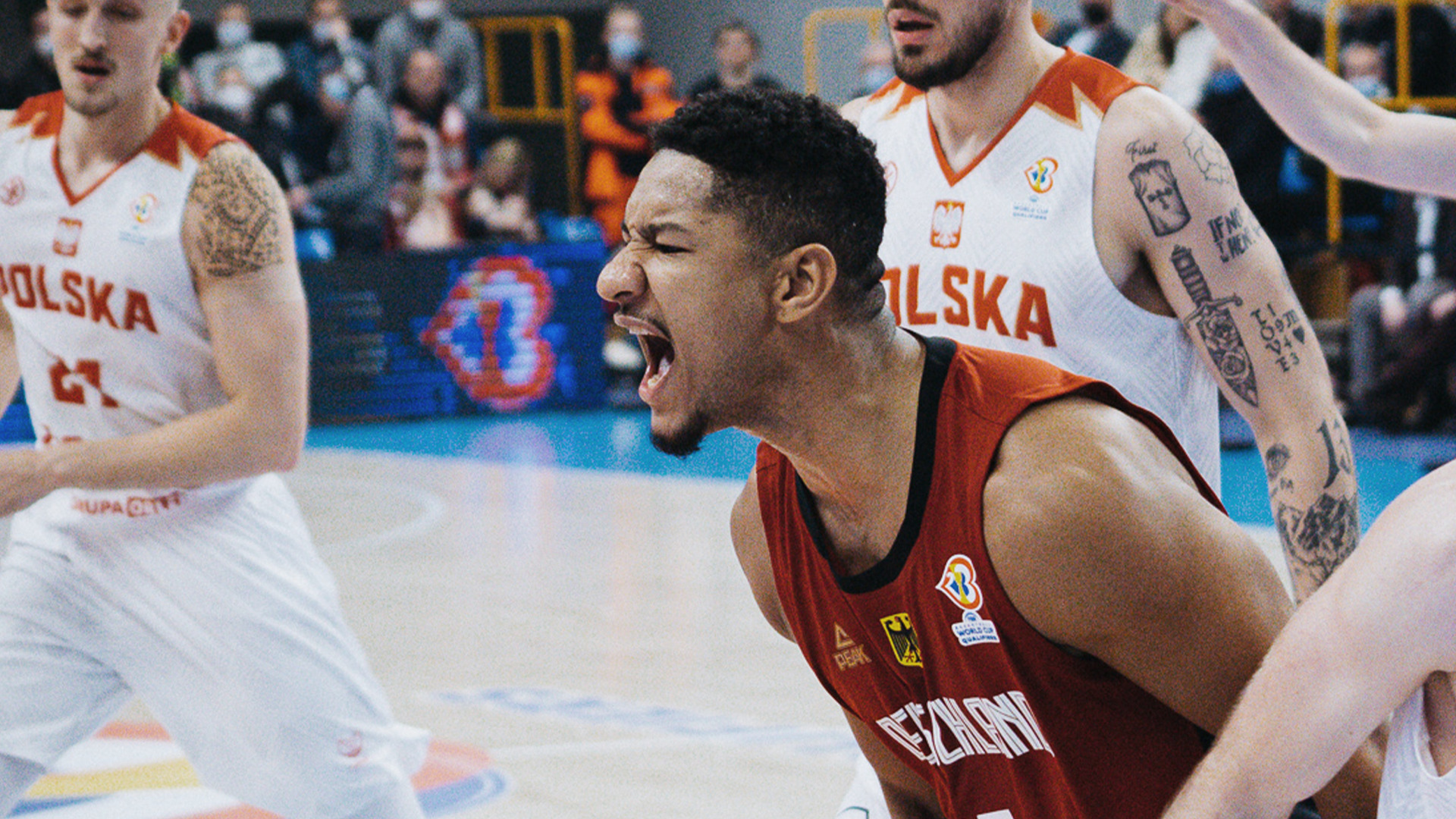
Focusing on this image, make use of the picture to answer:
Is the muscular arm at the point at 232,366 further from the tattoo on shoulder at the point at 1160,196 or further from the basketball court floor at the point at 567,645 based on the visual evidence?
the basketball court floor at the point at 567,645

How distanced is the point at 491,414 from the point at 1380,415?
6.84 metres

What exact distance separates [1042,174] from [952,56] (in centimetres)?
27

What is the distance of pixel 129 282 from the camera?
12.9 ft

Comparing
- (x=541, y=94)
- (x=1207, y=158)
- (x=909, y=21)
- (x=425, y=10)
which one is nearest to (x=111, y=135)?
(x=909, y=21)

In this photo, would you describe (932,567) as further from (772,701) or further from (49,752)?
(772,701)

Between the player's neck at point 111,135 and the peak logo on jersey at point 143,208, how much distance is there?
0.15 metres

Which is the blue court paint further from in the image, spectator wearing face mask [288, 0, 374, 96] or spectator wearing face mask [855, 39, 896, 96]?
spectator wearing face mask [288, 0, 374, 96]

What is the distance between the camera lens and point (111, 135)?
4094mm

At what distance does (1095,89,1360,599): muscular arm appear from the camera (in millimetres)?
3264

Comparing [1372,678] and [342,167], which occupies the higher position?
[1372,678]

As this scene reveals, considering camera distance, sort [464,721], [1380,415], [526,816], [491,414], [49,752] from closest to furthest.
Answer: [49,752], [526,816], [464,721], [1380,415], [491,414]

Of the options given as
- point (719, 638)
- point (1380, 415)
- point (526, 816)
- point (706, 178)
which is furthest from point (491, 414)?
point (706, 178)

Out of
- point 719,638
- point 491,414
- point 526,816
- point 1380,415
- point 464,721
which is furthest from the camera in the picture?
point 491,414

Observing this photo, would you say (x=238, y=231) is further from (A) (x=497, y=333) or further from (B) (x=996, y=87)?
(A) (x=497, y=333)
